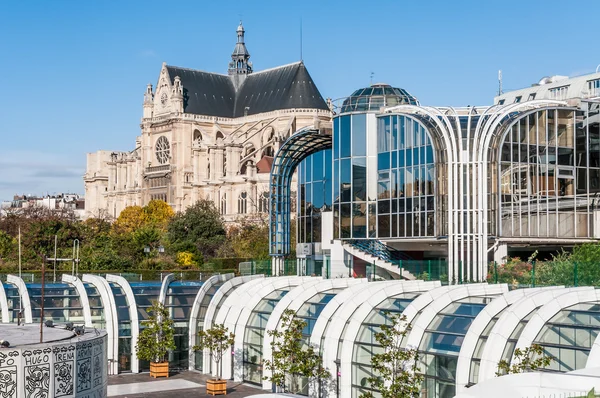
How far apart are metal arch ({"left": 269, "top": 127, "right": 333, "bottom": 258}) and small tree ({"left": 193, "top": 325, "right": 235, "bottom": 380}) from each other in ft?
47.7

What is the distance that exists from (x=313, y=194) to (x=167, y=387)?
2043 cm

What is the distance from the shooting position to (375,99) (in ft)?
155

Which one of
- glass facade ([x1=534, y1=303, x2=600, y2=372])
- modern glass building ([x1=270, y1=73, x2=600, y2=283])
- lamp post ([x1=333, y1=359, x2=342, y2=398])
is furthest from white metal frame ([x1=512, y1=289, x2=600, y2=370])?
modern glass building ([x1=270, y1=73, x2=600, y2=283])

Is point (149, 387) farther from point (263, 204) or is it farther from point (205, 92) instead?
point (205, 92)

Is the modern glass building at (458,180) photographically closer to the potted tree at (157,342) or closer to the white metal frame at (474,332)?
the potted tree at (157,342)

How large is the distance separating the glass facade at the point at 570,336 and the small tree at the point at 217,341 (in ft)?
46.5

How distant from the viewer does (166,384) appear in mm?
37969

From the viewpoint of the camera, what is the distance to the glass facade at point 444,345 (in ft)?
96.8

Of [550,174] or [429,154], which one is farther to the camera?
[550,174]

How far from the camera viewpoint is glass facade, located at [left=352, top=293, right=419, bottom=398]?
32375 millimetres

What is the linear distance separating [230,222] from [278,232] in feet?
183

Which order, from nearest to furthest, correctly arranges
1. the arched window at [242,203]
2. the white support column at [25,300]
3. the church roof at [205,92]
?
the white support column at [25,300] < the arched window at [242,203] < the church roof at [205,92]

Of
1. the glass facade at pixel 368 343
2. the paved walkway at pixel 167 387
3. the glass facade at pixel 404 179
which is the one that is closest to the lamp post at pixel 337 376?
the glass facade at pixel 368 343

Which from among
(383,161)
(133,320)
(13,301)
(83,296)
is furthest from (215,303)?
(383,161)
